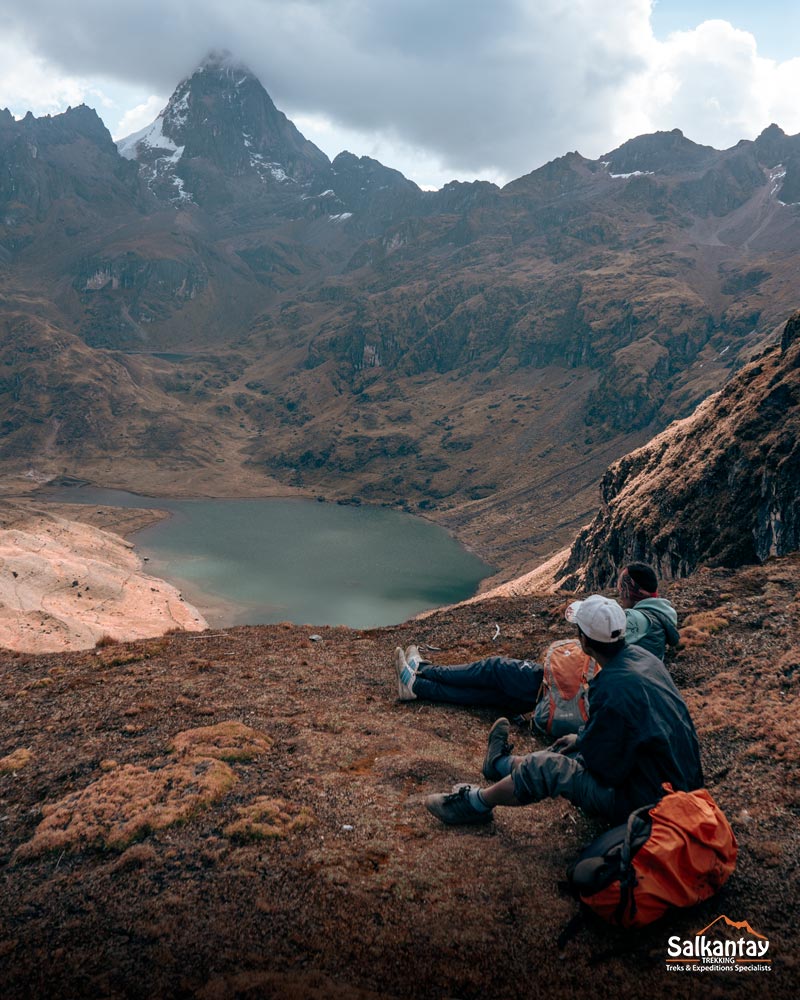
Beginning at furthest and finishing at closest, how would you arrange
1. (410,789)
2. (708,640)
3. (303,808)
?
(708,640)
(410,789)
(303,808)

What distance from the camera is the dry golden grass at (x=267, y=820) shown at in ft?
27.0

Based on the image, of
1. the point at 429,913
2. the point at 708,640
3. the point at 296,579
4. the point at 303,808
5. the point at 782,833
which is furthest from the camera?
the point at 296,579

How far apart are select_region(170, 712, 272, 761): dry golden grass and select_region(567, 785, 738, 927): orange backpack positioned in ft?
21.7

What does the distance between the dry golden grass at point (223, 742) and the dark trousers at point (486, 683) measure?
3813 millimetres

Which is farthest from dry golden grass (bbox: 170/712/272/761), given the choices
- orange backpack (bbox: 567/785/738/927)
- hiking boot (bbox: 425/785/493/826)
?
orange backpack (bbox: 567/785/738/927)

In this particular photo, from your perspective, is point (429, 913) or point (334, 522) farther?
point (334, 522)

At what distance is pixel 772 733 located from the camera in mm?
9422

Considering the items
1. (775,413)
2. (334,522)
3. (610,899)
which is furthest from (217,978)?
(334,522)

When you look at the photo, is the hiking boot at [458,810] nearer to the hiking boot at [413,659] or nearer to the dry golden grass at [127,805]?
the dry golden grass at [127,805]

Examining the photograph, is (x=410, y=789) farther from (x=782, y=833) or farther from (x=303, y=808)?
(x=782, y=833)

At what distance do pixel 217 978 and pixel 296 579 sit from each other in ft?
419

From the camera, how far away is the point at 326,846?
7938mm

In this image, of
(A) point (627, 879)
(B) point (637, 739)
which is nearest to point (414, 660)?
(B) point (637, 739)

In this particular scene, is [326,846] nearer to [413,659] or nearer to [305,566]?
[413,659]
